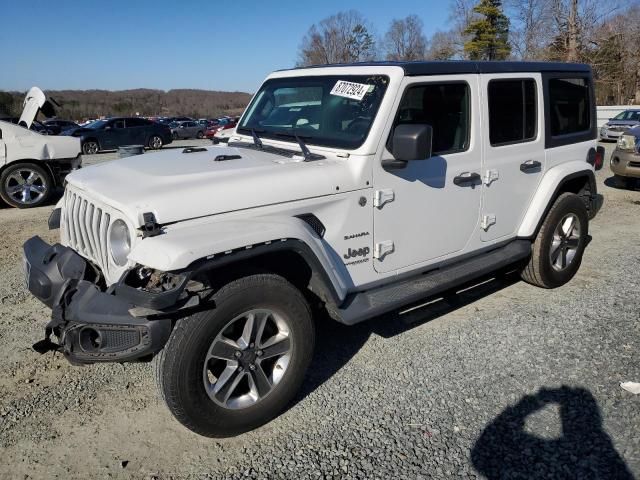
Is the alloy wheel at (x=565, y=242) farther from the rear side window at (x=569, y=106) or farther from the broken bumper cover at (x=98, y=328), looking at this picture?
the broken bumper cover at (x=98, y=328)

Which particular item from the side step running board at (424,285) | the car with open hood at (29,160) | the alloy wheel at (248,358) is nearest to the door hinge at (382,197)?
the side step running board at (424,285)

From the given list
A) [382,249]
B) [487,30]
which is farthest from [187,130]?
[382,249]

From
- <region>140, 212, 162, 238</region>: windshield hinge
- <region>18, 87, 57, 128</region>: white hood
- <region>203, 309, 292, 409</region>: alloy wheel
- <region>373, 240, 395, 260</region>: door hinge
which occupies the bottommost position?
<region>203, 309, 292, 409</region>: alloy wheel

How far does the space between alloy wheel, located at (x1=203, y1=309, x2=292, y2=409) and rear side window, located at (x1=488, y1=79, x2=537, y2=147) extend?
2.35 meters

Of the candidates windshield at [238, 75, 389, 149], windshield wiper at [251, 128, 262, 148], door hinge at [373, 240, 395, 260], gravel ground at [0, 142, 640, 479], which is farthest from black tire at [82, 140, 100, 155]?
door hinge at [373, 240, 395, 260]

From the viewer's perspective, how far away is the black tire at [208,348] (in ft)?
8.52

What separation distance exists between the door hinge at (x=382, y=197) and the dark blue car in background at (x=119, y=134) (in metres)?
21.4

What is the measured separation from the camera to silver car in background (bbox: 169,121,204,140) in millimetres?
33438

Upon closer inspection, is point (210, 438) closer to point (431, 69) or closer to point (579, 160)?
point (431, 69)

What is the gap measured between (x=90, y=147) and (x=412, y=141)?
2244cm

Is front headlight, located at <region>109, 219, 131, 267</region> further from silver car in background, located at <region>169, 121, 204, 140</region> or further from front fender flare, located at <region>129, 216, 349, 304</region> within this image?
silver car in background, located at <region>169, 121, 204, 140</region>

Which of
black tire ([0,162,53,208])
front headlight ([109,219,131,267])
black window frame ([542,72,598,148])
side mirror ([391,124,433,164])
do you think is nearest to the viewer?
front headlight ([109,219,131,267])

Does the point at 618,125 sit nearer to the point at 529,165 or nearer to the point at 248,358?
the point at 529,165

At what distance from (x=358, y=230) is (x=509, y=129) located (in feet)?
5.92
